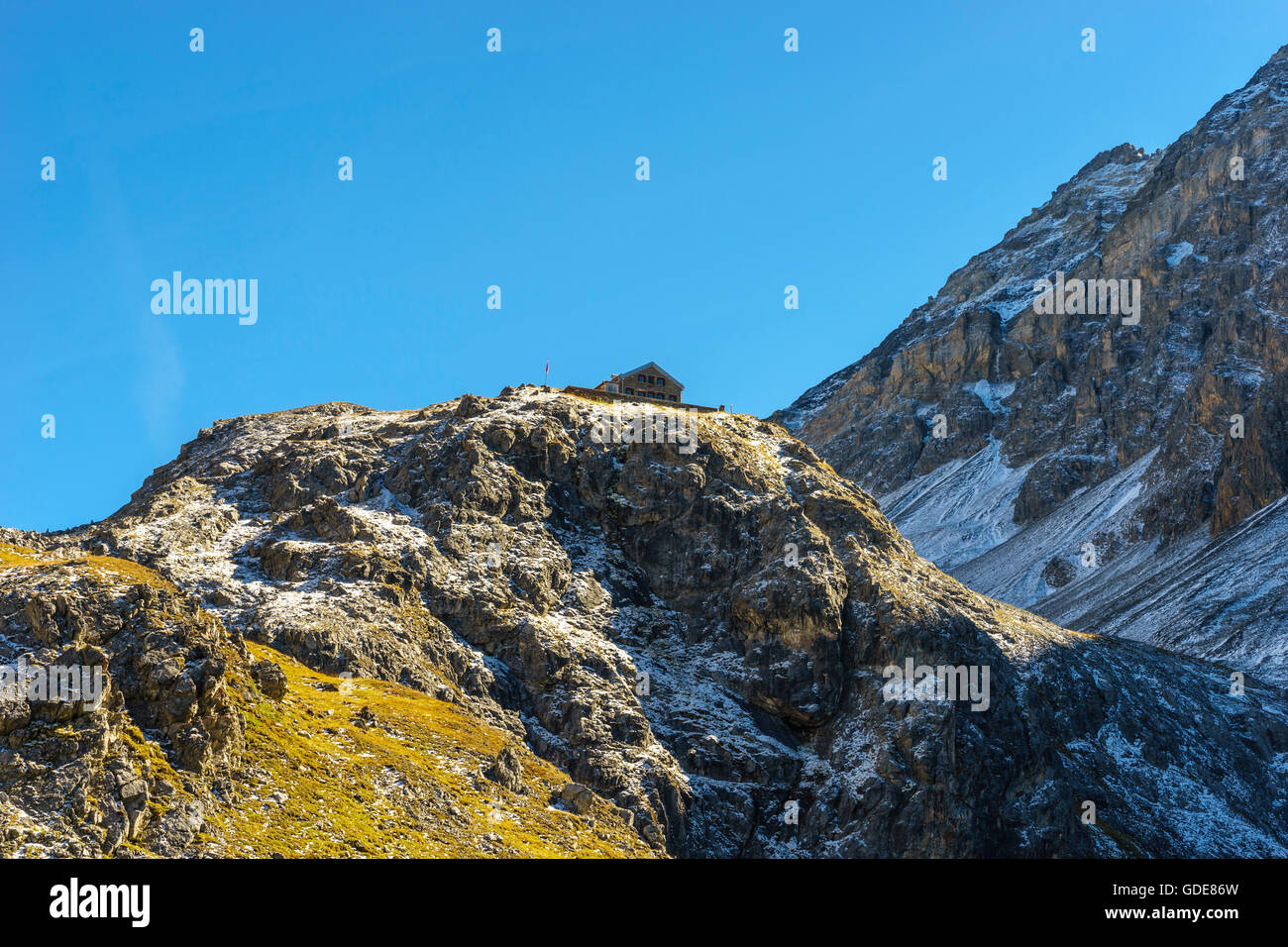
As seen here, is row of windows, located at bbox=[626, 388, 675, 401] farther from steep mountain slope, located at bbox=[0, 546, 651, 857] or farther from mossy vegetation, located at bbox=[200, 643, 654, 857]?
steep mountain slope, located at bbox=[0, 546, 651, 857]

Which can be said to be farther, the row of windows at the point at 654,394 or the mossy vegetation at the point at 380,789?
the row of windows at the point at 654,394

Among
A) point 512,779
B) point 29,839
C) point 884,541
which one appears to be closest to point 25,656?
point 29,839

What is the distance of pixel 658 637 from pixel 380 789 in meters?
50.7

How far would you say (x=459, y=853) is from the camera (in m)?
84.6

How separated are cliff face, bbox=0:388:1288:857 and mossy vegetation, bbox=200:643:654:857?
0.66m

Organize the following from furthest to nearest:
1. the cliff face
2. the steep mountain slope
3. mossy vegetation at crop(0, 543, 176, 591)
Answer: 1. the cliff face
2. mossy vegetation at crop(0, 543, 176, 591)
3. the steep mountain slope

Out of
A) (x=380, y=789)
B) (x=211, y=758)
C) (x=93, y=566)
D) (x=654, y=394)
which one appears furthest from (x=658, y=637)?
(x=211, y=758)

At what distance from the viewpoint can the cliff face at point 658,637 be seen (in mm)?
117750

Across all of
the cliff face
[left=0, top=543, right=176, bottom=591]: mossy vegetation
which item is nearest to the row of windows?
the cliff face

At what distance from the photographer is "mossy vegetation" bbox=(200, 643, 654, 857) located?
77750 millimetres

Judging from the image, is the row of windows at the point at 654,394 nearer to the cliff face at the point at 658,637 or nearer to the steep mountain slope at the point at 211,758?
the cliff face at the point at 658,637

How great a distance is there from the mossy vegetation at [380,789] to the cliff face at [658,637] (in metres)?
0.66

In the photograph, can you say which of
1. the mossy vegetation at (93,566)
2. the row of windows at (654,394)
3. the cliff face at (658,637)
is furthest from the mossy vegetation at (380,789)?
the row of windows at (654,394)
